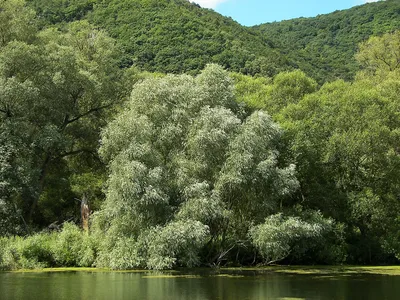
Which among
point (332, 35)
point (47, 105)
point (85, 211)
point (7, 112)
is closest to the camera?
point (7, 112)

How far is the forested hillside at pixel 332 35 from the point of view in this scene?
98.4m

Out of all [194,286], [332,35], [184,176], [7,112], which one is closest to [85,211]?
[7,112]

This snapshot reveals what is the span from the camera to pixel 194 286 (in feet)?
77.2

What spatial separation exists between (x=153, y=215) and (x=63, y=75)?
17.1 metres

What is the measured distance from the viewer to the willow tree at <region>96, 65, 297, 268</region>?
32.2m

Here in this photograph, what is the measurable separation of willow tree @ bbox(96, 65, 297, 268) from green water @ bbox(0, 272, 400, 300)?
3009 mm

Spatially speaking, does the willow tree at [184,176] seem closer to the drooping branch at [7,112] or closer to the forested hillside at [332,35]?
the drooping branch at [7,112]

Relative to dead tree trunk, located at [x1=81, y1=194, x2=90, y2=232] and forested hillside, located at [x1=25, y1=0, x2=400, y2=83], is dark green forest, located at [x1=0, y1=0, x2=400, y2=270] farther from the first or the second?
forested hillside, located at [x1=25, y1=0, x2=400, y2=83]

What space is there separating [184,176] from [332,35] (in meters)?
101

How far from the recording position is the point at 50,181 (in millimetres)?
47438

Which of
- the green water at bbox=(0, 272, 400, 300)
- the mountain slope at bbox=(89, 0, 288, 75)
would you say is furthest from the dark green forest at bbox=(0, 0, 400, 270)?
the mountain slope at bbox=(89, 0, 288, 75)

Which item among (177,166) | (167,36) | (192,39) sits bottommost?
(177,166)

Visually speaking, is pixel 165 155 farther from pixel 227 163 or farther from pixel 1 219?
pixel 1 219

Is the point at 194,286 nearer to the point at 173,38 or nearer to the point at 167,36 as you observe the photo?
the point at 173,38
